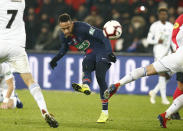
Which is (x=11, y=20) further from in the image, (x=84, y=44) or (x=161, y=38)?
(x=161, y=38)

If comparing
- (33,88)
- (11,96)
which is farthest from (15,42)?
(11,96)

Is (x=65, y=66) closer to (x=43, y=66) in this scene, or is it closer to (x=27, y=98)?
(x=43, y=66)

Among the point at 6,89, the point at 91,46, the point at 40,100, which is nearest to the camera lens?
the point at 40,100

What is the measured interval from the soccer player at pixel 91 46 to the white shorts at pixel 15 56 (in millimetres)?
1380

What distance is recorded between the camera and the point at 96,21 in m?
17.2

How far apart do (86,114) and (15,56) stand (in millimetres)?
2957

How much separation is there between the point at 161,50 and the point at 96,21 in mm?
3952

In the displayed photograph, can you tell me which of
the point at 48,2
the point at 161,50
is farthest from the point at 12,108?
the point at 48,2

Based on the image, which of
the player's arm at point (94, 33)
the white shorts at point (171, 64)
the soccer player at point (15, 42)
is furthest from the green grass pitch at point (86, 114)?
the player's arm at point (94, 33)

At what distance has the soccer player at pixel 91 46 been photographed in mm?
9234

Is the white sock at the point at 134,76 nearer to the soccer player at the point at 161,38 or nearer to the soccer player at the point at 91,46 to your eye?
the soccer player at the point at 91,46

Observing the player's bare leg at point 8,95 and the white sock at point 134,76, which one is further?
the player's bare leg at point 8,95

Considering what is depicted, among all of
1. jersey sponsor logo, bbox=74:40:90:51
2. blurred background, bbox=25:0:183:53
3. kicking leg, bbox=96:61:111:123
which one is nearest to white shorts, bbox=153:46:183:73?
kicking leg, bbox=96:61:111:123

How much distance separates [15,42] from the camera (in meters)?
8.04
